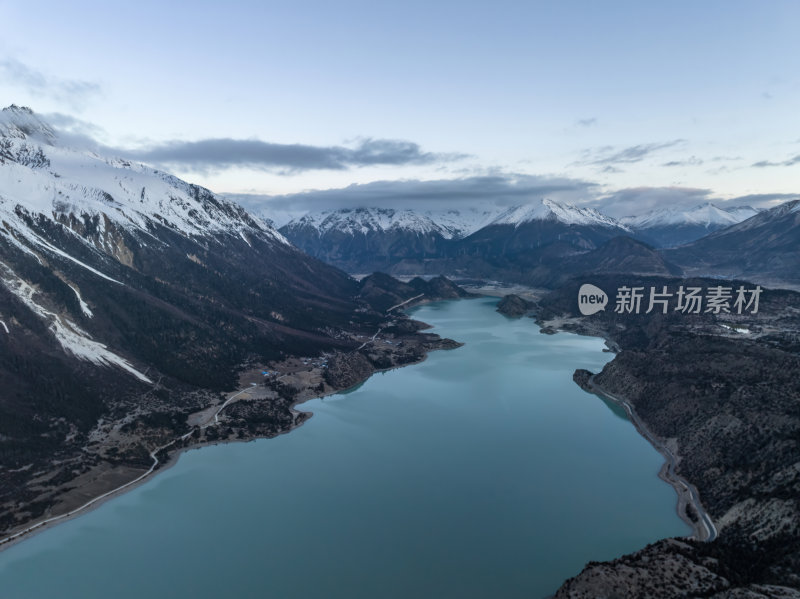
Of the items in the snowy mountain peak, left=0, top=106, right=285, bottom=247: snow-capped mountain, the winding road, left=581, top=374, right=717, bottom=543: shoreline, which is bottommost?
the winding road

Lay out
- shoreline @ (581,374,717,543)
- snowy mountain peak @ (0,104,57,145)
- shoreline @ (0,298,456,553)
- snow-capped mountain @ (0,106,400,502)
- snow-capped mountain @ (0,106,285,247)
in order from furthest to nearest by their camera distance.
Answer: snowy mountain peak @ (0,104,57,145) → snow-capped mountain @ (0,106,285,247) → snow-capped mountain @ (0,106,400,502) → shoreline @ (0,298,456,553) → shoreline @ (581,374,717,543)

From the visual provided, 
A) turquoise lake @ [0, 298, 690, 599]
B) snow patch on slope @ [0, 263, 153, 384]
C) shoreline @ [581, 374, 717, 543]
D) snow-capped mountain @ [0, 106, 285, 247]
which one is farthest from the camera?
snow-capped mountain @ [0, 106, 285, 247]

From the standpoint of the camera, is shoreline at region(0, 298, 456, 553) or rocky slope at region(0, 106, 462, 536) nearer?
shoreline at region(0, 298, 456, 553)

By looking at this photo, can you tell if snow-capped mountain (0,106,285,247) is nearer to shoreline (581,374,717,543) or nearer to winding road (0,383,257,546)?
winding road (0,383,257,546)

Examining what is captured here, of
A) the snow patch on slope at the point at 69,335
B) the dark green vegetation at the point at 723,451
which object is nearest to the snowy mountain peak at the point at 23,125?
the snow patch on slope at the point at 69,335

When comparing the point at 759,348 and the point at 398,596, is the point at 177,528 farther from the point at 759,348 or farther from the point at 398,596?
the point at 759,348

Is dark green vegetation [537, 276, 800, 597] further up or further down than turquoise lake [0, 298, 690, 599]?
further up

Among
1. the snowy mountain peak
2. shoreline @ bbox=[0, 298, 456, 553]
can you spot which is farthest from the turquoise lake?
the snowy mountain peak

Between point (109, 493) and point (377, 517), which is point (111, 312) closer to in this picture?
point (109, 493)
